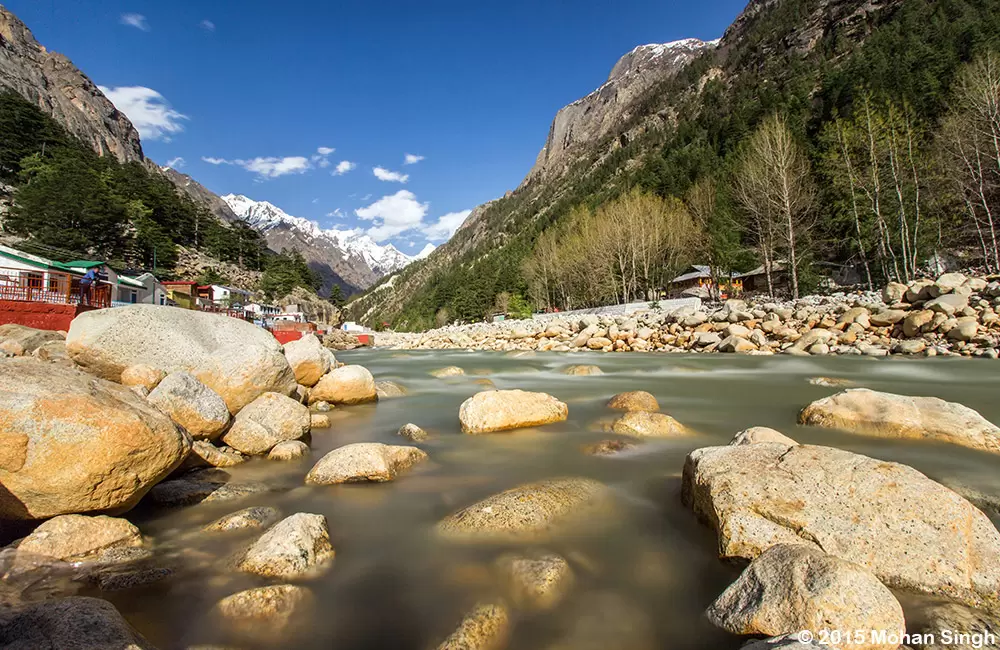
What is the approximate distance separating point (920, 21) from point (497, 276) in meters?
61.2

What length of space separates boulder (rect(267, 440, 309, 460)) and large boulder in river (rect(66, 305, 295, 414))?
125 centimetres

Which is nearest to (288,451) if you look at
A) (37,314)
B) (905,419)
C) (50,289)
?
(905,419)

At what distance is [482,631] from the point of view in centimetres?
222

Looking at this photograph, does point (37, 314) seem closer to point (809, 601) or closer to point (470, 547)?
point (470, 547)

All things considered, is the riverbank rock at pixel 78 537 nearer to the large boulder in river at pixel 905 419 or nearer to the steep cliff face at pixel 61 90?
the large boulder in river at pixel 905 419

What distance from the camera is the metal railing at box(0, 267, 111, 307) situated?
62.9 feet

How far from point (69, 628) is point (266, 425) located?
3.69m

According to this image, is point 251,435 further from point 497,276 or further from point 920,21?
point 920,21

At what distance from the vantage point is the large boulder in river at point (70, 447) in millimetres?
2820

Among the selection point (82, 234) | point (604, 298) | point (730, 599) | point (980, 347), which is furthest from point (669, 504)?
point (82, 234)

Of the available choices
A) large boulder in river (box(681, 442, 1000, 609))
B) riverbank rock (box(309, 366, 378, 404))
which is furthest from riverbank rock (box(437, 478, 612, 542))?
riverbank rock (box(309, 366, 378, 404))

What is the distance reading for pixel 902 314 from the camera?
49.7 ft

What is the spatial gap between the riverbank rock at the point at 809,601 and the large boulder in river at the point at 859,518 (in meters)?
0.49

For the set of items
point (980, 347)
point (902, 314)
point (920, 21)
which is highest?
point (920, 21)
